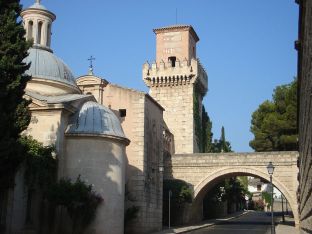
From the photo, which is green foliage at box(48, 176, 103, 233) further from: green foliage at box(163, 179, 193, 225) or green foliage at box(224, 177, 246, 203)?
green foliage at box(224, 177, 246, 203)

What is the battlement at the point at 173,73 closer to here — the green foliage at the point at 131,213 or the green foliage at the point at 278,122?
the green foliage at the point at 278,122

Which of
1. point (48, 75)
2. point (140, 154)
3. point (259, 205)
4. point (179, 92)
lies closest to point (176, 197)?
point (140, 154)

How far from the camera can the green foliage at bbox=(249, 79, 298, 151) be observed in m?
45.2

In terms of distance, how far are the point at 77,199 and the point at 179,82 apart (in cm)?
2846

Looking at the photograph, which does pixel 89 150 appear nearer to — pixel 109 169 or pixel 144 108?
pixel 109 169

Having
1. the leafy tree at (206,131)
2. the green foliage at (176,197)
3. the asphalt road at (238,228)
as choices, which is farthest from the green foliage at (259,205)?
the green foliage at (176,197)

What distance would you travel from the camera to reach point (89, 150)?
78.6 feet

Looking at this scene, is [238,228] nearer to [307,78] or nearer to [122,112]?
[122,112]

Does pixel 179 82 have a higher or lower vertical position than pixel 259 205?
higher

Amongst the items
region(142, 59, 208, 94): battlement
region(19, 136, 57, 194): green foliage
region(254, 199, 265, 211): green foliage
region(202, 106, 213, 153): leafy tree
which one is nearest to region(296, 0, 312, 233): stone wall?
region(19, 136, 57, 194): green foliage

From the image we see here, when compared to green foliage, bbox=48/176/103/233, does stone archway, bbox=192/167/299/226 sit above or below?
above

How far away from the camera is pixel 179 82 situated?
48.7 m

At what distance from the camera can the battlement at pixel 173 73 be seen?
48188mm

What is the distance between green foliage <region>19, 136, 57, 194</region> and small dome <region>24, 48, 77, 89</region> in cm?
545
